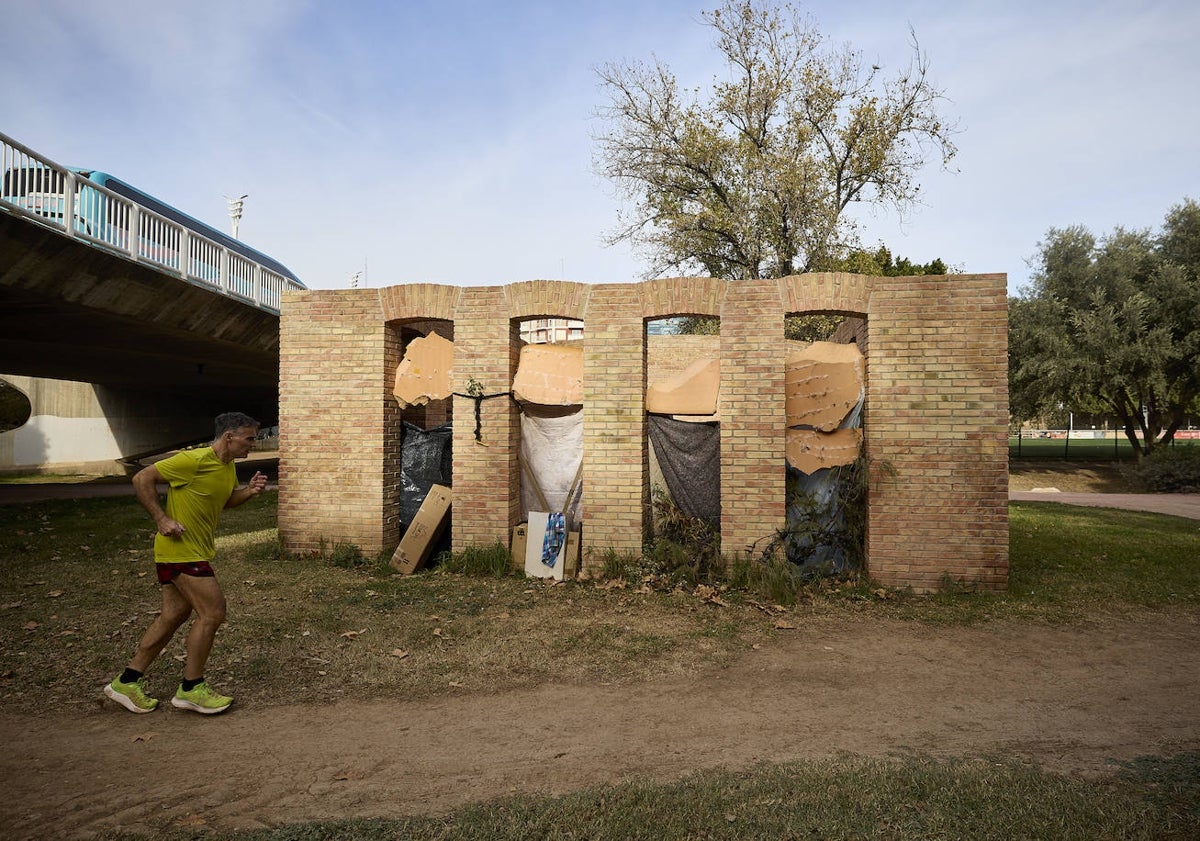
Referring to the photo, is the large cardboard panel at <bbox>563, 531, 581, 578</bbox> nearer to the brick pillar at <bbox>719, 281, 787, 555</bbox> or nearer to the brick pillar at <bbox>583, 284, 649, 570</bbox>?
the brick pillar at <bbox>583, 284, 649, 570</bbox>

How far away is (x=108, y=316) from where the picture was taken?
498 inches

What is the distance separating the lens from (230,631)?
598 centimetres

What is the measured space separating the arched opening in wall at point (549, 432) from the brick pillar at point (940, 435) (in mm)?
3520

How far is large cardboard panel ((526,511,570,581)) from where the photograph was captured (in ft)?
26.7

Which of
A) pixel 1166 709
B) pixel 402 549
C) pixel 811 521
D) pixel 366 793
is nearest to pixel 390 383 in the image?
pixel 402 549

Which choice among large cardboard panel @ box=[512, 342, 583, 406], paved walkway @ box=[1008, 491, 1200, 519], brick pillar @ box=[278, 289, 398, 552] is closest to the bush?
paved walkway @ box=[1008, 491, 1200, 519]

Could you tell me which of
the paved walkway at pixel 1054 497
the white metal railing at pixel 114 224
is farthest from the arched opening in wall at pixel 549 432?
the paved walkway at pixel 1054 497

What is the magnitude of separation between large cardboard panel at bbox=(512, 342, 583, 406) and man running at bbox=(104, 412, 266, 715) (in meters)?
4.38

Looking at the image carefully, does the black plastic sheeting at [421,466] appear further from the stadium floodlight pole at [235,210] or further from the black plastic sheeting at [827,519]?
the stadium floodlight pole at [235,210]

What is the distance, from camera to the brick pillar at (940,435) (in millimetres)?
7387

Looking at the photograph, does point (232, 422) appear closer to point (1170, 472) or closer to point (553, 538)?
point (553, 538)

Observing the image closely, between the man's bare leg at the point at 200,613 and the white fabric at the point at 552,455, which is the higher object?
the white fabric at the point at 552,455

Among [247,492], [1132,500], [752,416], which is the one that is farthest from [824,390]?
[1132,500]

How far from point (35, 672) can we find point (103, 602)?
2.04 metres
